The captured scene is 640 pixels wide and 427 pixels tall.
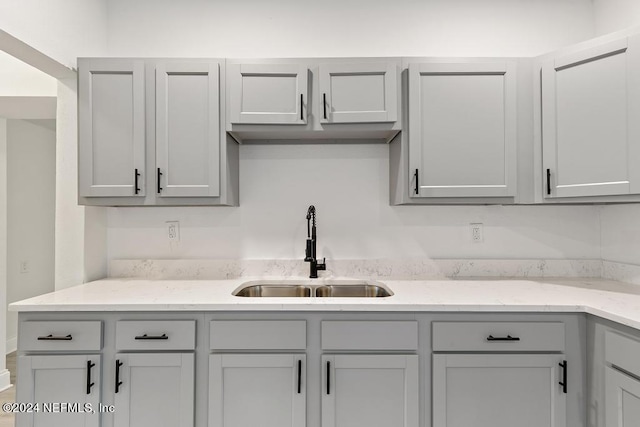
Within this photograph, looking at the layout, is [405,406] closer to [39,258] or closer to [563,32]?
[563,32]

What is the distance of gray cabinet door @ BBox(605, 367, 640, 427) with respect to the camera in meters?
1.35

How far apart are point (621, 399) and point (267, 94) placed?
2.06m

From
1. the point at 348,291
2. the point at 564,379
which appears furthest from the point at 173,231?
the point at 564,379

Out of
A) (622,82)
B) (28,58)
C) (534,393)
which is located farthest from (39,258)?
(622,82)

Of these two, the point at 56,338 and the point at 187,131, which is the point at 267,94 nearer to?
the point at 187,131

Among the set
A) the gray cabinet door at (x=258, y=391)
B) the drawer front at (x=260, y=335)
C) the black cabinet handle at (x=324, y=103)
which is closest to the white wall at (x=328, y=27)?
the black cabinet handle at (x=324, y=103)

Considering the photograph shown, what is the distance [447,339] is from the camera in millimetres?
1580

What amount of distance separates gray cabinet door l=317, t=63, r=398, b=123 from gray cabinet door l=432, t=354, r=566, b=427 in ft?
4.03

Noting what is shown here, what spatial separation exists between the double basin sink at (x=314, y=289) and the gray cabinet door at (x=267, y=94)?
36.9 inches

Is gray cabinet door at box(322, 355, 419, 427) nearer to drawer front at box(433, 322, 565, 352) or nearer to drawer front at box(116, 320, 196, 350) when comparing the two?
drawer front at box(433, 322, 565, 352)

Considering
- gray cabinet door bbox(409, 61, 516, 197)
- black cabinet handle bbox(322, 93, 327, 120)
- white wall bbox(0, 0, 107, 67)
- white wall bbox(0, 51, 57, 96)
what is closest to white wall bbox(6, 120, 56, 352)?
white wall bbox(0, 51, 57, 96)

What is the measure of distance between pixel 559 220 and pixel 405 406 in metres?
1.55

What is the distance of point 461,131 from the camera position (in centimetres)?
193

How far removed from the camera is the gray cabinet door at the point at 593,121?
5.43 feet
